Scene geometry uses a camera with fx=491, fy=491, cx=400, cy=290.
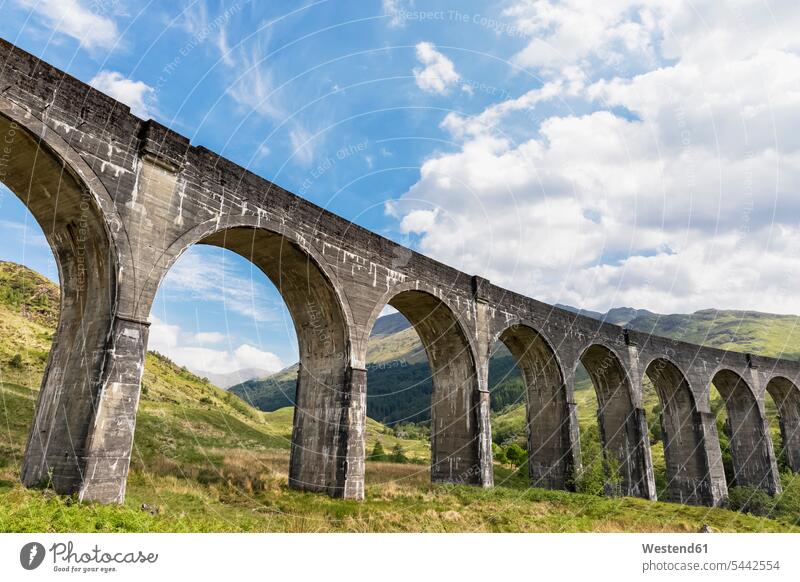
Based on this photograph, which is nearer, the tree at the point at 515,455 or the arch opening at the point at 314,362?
the arch opening at the point at 314,362

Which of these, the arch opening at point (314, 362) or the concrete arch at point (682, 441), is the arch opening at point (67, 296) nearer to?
the arch opening at point (314, 362)

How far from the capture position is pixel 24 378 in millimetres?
22531

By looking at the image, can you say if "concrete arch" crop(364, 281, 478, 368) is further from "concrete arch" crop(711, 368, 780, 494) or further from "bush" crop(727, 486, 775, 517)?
"concrete arch" crop(711, 368, 780, 494)

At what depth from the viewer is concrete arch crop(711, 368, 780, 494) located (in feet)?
106

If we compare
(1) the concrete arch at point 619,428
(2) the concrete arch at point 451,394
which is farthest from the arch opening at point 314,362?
(1) the concrete arch at point 619,428

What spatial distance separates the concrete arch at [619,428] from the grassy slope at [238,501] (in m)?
2.74

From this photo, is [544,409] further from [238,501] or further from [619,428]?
[238,501]

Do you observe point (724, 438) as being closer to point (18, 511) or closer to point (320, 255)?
point (320, 255)

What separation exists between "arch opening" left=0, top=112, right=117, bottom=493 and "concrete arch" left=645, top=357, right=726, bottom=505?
28.3 metres

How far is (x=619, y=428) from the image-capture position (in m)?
27.0

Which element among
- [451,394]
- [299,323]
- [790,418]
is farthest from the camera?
[790,418]

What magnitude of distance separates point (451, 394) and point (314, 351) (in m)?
7.13

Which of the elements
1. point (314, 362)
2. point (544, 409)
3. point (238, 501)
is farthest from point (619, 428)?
point (238, 501)

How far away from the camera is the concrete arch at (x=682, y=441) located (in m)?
28.0
